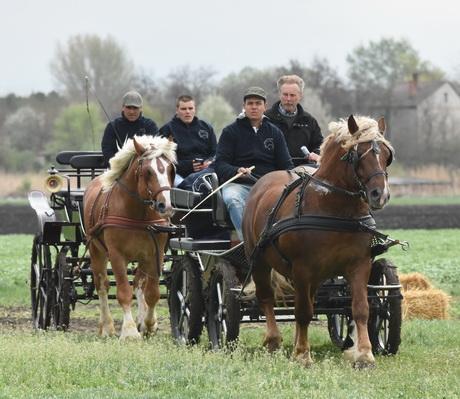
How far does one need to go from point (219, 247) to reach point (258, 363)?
276 cm

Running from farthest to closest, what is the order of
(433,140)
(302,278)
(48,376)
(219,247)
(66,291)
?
(433,140) < (66,291) < (219,247) < (302,278) < (48,376)

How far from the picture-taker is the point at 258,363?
9.22 meters

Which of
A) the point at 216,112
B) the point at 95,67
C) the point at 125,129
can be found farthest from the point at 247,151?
the point at 95,67

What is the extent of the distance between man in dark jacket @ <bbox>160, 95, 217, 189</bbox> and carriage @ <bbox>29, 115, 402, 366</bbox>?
70 centimetres

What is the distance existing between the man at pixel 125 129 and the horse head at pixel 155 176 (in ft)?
4.86

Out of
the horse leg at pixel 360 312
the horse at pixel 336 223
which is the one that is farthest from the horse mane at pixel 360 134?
the horse leg at pixel 360 312

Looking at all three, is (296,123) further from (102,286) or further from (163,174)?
(102,286)

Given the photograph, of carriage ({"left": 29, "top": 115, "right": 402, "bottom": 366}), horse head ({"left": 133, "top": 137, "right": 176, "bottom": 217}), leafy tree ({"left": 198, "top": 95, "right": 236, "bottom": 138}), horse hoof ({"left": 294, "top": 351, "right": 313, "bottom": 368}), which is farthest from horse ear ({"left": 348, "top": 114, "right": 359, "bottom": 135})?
leafy tree ({"left": 198, "top": 95, "right": 236, "bottom": 138})

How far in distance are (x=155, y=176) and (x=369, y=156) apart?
3.19 m

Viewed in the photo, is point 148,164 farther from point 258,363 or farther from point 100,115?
point 100,115

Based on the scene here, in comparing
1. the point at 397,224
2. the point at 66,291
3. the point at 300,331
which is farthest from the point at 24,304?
the point at 397,224

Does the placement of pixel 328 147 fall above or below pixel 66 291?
above

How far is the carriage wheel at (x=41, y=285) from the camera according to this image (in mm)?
14367

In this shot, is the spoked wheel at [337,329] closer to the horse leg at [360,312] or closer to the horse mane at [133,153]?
the horse leg at [360,312]
